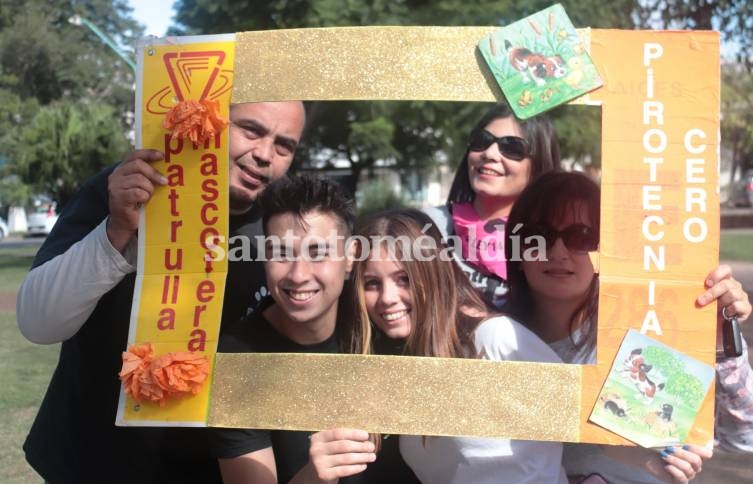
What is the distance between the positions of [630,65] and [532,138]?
120 cm

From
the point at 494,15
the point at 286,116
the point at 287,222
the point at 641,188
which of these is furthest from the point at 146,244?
the point at 494,15

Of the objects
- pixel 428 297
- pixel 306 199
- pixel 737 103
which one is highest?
pixel 737 103

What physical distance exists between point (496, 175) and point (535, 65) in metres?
1.27

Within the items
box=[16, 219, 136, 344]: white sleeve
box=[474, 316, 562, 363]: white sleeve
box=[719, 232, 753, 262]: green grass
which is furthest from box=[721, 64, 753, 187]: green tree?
box=[16, 219, 136, 344]: white sleeve

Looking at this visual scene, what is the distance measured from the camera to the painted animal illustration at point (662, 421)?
Result: 183 cm

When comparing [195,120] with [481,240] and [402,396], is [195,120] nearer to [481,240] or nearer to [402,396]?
[402,396]

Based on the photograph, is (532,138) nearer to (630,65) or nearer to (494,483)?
(630,65)

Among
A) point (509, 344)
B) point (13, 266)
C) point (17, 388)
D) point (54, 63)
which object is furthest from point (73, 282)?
point (54, 63)

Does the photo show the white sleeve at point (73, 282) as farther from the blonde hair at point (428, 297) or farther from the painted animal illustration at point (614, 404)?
the painted animal illustration at point (614, 404)

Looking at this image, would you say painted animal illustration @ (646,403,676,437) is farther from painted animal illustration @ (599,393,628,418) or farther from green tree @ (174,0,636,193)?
green tree @ (174,0,636,193)

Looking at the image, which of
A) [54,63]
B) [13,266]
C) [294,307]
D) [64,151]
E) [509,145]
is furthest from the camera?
[54,63]

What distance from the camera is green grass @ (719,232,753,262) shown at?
1436 cm

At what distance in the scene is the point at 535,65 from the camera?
1.87 m

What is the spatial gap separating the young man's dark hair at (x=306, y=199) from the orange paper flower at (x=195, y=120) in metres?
0.30
